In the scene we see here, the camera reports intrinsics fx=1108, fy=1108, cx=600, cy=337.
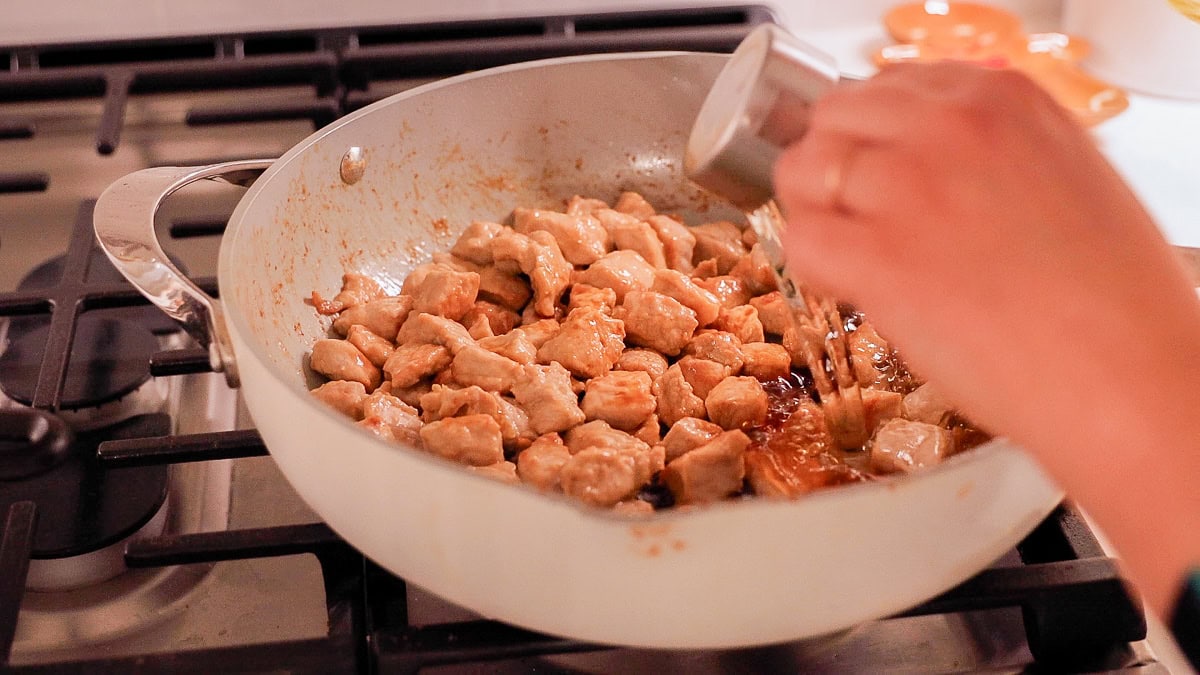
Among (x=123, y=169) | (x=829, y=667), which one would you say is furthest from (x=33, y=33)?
(x=829, y=667)

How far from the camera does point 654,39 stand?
1329 mm

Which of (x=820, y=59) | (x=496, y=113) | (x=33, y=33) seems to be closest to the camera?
(x=820, y=59)

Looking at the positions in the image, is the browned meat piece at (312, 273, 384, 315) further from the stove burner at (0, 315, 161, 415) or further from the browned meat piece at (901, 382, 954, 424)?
the browned meat piece at (901, 382, 954, 424)

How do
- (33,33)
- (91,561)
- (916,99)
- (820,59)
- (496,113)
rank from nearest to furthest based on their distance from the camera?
1. (916,99)
2. (820,59)
3. (91,561)
4. (496,113)
5. (33,33)

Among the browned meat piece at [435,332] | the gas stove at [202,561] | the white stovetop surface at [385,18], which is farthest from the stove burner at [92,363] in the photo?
the white stovetop surface at [385,18]

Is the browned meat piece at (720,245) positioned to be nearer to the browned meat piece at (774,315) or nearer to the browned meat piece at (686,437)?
the browned meat piece at (774,315)

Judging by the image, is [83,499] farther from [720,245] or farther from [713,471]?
[720,245]

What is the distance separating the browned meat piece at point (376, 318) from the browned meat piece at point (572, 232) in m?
0.17

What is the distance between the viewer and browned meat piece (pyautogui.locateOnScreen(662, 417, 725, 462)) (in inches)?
33.6

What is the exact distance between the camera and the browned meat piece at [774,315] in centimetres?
101

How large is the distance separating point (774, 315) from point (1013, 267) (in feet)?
1.58

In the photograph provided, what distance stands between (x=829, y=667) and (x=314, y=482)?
36 centimetres

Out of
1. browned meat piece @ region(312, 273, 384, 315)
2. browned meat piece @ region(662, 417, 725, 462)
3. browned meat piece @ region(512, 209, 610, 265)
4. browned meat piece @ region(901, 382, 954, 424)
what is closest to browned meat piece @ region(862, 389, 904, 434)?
browned meat piece @ region(901, 382, 954, 424)

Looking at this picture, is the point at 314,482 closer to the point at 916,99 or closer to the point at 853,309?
the point at 916,99
